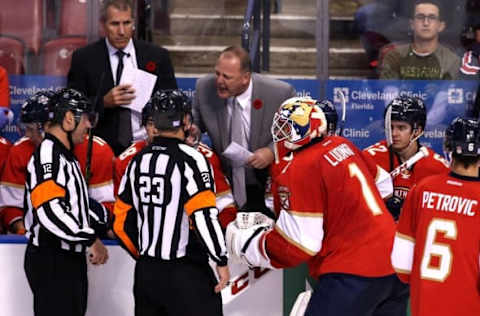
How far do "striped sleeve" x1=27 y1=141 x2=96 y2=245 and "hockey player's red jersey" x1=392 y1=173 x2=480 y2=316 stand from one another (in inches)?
59.1

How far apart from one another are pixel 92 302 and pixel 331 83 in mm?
2277

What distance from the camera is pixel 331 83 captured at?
21.7 feet

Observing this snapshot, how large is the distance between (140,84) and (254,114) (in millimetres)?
707

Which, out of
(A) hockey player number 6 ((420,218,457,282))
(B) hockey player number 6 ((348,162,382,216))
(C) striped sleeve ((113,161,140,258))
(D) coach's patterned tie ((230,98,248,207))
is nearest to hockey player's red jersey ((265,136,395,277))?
(B) hockey player number 6 ((348,162,382,216))

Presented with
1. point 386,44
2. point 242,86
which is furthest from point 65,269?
point 386,44

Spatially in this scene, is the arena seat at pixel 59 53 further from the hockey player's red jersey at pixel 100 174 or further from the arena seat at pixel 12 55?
the hockey player's red jersey at pixel 100 174

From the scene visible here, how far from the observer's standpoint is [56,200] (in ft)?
15.0

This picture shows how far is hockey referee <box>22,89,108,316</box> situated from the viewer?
15.1 feet

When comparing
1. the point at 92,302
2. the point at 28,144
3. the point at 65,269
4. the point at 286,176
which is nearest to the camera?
the point at 286,176

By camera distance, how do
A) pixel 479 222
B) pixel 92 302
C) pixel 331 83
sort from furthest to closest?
pixel 331 83
pixel 92 302
pixel 479 222

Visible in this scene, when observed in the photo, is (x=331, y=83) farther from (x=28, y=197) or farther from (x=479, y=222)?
(x=479, y=222)

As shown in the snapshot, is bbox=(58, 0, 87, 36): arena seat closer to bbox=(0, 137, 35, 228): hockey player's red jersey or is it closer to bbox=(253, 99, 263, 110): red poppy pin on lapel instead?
bbox=(0, 137, 35, 228): hockey player's red jersey

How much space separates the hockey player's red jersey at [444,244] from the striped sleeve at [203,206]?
843mm

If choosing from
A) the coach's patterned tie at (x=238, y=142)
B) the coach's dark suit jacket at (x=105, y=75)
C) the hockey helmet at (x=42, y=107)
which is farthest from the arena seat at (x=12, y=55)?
the hockey helmet at (x=42, y=107)
